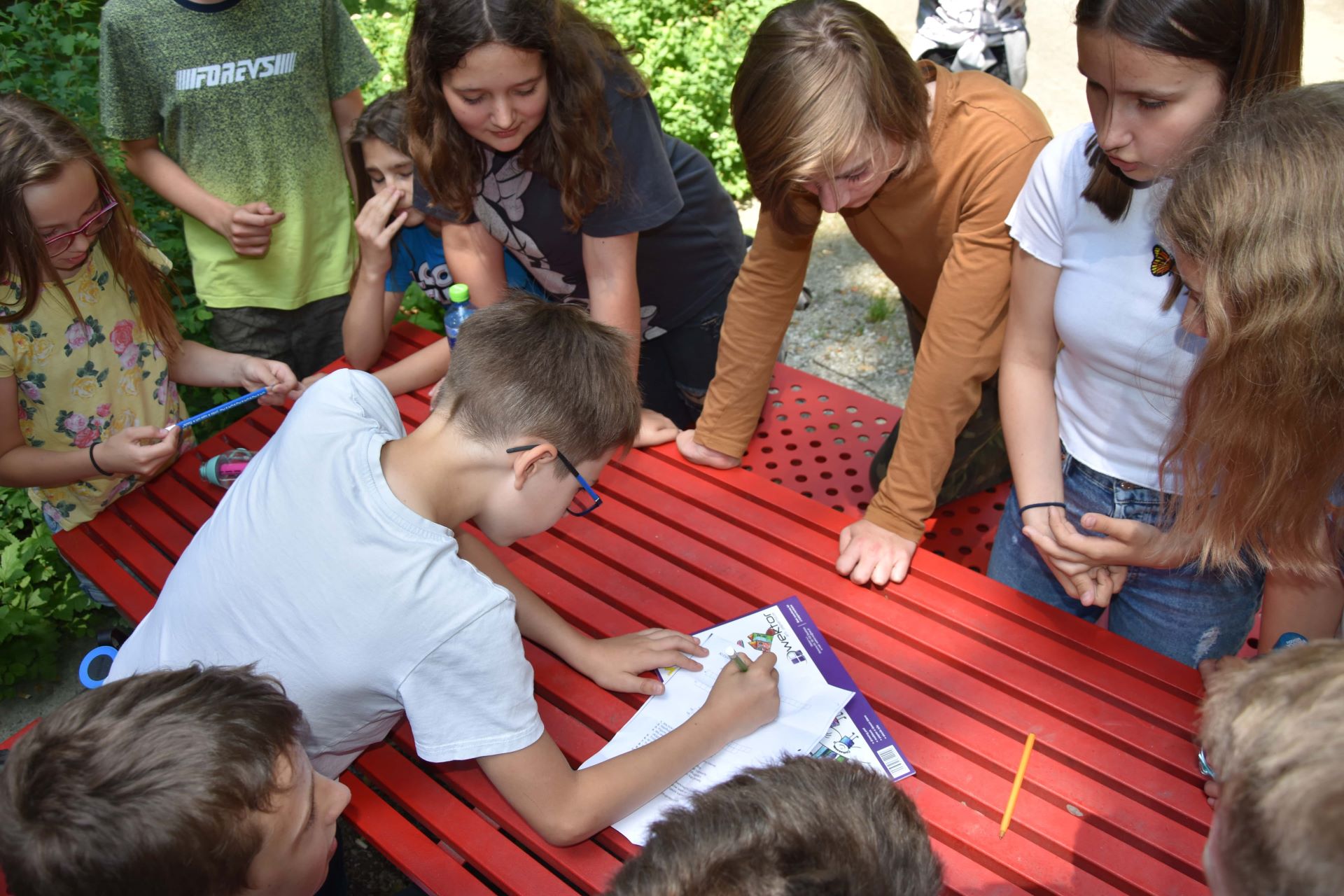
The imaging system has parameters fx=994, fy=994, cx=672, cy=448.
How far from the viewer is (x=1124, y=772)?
1586 mm

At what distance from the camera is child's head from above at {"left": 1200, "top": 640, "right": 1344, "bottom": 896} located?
0.83m

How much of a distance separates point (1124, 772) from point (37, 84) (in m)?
3.61

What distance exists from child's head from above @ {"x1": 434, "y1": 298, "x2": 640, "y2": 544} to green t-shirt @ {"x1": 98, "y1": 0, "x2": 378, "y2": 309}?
4.87ft

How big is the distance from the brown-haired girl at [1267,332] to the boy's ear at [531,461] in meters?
0.99

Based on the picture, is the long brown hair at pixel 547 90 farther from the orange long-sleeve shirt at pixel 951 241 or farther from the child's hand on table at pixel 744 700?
the child's hand on table at pixel 744 700

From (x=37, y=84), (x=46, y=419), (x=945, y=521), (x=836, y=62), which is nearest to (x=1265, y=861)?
(x=836, y=62)

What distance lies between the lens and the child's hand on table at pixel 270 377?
8.46ft

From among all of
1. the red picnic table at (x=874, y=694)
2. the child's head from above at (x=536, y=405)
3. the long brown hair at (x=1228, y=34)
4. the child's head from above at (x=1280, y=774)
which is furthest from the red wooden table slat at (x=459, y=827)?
the long brown hair at (x=1228, y=34)

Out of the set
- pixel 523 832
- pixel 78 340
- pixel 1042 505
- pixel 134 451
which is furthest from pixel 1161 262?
pixel 78 340

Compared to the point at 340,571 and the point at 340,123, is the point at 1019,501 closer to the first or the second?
the point at 340,571

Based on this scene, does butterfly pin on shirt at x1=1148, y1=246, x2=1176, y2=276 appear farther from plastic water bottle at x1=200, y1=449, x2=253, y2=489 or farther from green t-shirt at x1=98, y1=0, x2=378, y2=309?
green t-shirt at x1=98, y1=0, x2=378, y2=309

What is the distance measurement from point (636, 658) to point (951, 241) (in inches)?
43.6

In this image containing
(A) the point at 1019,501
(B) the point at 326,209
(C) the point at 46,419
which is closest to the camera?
(A) the point at 1019,501

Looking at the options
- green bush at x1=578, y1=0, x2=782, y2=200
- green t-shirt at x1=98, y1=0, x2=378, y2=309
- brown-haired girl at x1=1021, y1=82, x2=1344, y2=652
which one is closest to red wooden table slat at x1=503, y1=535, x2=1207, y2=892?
brown-haired girl at x1=1021, y1=82, x2=1344, y2=652
